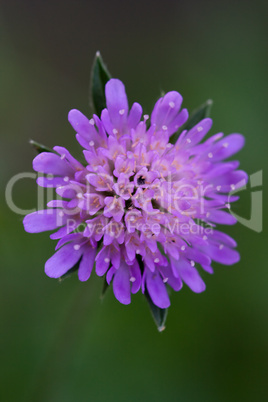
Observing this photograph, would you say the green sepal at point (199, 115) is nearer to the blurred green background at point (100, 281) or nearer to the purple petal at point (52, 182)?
the purple petal at point (52, 182)

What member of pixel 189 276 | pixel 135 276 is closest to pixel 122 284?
pixel 135 276

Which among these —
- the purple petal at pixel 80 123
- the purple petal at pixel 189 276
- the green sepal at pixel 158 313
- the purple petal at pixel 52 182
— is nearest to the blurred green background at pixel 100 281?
the green sepal at pixel 158 313

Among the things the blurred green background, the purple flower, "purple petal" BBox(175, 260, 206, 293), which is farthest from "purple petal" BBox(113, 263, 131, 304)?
the blurred green background

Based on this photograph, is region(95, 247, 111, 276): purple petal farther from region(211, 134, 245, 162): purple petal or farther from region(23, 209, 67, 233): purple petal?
region(211, 134, 245, 162): purple petal

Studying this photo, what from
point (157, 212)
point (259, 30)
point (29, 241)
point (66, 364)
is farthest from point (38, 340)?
point (259, 30)

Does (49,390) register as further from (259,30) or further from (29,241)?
(259,30)

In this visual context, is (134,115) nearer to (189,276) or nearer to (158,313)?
(189,276)
